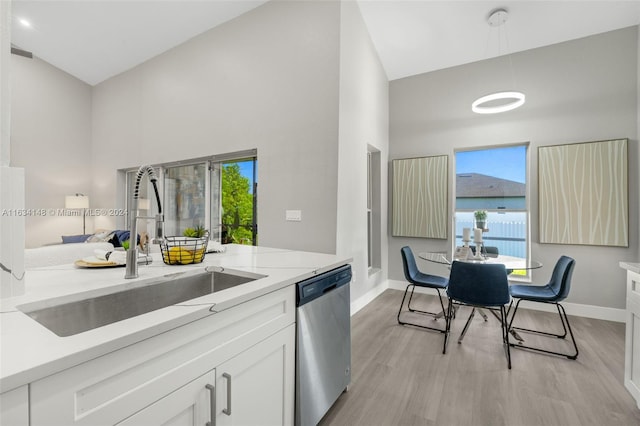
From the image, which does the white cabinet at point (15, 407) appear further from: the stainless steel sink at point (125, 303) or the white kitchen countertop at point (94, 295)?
the stainless steel sink at point (125, 303)

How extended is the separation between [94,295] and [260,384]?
724mm

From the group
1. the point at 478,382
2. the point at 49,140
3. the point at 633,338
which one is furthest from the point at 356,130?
the point at 49,140

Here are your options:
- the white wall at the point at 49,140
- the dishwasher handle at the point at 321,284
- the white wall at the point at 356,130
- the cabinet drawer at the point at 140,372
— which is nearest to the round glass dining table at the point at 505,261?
the white wall at the point at 356,130

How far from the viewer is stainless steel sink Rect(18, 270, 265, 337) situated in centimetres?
98

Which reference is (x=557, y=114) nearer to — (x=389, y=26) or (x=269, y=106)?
(x=389, y=26)

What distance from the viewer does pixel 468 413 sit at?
1.78m

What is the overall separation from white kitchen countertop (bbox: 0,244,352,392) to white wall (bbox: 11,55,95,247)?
18.3 feet

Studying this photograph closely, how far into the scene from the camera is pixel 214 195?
14.3 feet

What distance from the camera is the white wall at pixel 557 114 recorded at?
10.9 ft

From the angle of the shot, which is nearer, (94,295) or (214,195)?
(94,295)

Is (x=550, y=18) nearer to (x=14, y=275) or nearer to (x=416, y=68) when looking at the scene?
(x=416, y=68)

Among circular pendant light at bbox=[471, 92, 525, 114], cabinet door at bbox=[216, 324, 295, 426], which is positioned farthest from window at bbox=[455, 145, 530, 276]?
cabinet door at bbox=[216, 324, 295, 426]

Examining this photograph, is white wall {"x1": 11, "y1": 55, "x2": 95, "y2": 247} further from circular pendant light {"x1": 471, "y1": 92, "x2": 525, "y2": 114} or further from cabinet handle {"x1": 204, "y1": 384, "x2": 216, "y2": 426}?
circular pendant light {"x1": 471, "y1": 92, "x2": 525, "y2": 114}

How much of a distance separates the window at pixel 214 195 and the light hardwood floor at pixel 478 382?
2143 mm
